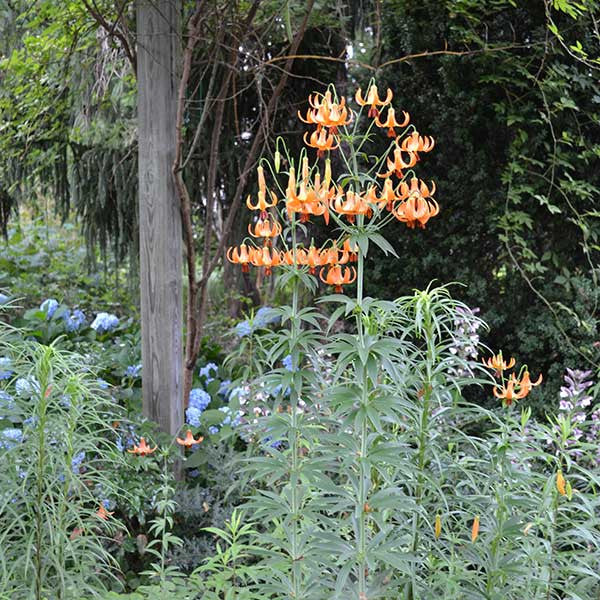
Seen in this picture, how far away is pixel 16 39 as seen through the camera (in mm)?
4426

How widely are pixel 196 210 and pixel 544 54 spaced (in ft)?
7.64

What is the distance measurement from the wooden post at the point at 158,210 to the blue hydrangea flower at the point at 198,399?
1.12 ft

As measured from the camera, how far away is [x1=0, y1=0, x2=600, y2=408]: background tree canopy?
3785mm

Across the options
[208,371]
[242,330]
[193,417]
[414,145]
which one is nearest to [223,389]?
Result: [208,371]

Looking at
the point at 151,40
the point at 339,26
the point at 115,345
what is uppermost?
the point at 339,26

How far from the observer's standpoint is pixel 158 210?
135 inches

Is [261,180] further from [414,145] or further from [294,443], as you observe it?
[294,443]

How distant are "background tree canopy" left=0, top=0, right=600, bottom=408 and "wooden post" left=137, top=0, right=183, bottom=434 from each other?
167mm

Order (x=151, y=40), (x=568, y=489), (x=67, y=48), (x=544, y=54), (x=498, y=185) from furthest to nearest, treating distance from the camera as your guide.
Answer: (x=67, y=48), (x=498, y=185), (x=544, y=54), (x=151, y=40), (x=568, y=489)

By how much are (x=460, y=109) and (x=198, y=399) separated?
1965mm

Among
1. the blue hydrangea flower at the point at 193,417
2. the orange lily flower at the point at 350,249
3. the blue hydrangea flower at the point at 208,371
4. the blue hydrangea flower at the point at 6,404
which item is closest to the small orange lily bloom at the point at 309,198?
the orange lily flower at the point at 350,249

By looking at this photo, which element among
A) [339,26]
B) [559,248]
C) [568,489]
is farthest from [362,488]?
[339,26]

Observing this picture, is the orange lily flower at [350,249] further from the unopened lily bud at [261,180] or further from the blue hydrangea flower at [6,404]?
the blue hydrangea flower at [6,404]

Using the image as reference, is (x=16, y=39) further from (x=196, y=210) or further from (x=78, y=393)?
(x=78, y=393)
